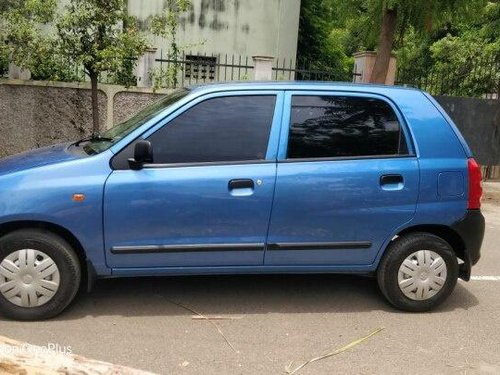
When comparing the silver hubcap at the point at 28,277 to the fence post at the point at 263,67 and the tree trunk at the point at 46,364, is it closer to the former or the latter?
the tree trunk at the point at 46,364

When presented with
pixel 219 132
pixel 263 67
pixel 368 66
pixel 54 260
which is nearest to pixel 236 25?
pixel 368 66

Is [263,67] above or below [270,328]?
above

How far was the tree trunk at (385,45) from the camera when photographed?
10.9m

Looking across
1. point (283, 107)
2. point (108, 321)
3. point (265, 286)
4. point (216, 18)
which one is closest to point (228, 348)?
point (108, 321)

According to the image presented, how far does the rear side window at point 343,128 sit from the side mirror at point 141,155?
3.49 ft

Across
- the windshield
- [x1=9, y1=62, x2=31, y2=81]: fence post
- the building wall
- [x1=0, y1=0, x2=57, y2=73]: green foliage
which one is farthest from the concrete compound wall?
the building wall

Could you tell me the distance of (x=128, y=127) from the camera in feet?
14.6

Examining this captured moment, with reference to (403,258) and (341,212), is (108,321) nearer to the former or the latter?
(341,212)

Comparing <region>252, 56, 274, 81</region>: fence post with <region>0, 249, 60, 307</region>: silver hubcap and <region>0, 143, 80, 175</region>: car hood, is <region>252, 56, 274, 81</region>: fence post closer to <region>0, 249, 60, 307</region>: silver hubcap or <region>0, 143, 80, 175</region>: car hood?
<region>0, 143, 80, 175</region>: car hood

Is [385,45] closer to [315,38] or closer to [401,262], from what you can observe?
[401,262]

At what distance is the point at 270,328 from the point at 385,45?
820 centimetres

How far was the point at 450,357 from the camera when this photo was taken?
3850 mm

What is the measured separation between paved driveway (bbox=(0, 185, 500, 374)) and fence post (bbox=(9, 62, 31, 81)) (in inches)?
246

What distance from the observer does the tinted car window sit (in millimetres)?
4160
